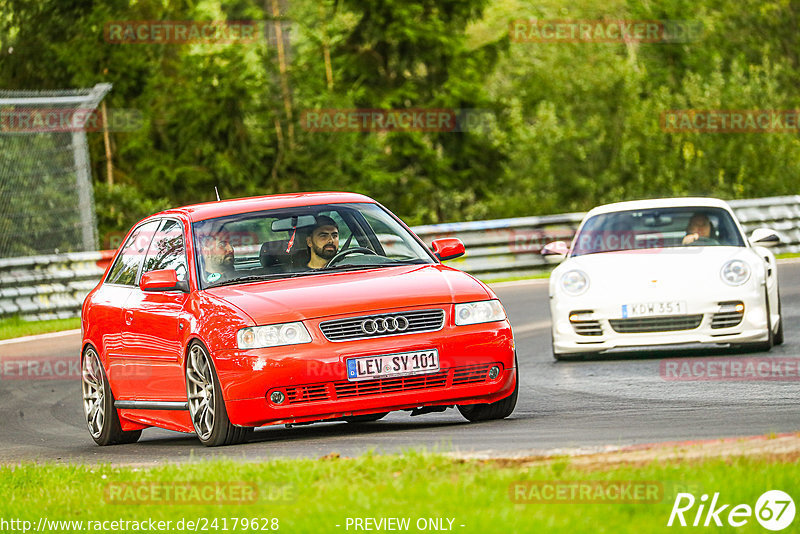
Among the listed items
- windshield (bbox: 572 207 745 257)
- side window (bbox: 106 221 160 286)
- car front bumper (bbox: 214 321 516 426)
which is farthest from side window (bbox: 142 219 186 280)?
windshield (bbox: 572 207 745 257)

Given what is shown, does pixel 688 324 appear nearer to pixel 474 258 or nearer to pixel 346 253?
pixel 346 253

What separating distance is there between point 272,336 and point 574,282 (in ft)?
16.8

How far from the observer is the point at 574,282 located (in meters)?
13.2

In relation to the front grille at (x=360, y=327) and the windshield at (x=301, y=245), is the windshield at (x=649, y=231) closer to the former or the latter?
the windshield at (x=301, y=245)

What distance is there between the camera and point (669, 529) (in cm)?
519

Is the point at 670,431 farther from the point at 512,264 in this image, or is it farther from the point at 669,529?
the point at 512,264

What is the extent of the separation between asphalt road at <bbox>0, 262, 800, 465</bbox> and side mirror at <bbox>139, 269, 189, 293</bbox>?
1011mm

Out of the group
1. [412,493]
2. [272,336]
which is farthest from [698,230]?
[412,493]

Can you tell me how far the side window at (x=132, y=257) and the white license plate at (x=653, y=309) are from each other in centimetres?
423

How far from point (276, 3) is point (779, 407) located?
2601cm

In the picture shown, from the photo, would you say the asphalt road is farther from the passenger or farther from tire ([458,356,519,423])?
the passenger

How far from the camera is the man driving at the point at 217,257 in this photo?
9492mm

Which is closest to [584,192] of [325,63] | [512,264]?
[325,63]

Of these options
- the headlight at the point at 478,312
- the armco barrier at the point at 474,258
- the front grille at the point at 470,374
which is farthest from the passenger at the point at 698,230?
the armco barrier at the point at 474,258
